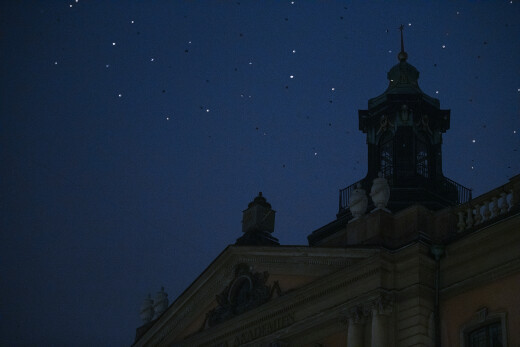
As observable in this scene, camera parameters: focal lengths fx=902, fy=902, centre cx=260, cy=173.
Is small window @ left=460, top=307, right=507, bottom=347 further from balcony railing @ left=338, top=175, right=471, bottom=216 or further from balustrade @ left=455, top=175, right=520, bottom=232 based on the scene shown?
balcony railing @ left=338, top=175, right=471, bottom=216

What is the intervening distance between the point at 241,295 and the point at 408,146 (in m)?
8.42

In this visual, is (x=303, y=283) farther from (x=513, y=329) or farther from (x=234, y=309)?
(x=513, y=329)

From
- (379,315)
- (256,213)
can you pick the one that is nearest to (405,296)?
(379,315)

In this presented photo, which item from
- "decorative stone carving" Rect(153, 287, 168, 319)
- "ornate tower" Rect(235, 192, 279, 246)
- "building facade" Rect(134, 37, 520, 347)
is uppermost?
"ornate tower" Rect(235, 192, 279, 246)

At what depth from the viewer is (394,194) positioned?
31391mm

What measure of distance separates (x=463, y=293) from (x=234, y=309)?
29.3 feet

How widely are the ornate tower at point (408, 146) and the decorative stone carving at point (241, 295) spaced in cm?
507

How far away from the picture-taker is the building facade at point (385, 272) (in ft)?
74.8

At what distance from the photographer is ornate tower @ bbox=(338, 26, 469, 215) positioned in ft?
105

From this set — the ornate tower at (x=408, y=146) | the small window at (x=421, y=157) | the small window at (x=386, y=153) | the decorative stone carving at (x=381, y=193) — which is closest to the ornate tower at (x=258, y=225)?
the ornate tower at (x=408, y=146)

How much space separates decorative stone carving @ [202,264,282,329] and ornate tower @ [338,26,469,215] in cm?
507

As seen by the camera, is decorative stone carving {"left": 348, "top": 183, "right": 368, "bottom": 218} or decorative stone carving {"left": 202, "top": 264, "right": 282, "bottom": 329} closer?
decorative stone carving {"left": 348, "top": 183, "right": 368, "bottom": 218}

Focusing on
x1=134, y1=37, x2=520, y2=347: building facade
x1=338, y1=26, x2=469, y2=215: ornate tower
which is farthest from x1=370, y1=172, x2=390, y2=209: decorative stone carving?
x1=338, y1=26, x2=469, y2=215: ornate tower

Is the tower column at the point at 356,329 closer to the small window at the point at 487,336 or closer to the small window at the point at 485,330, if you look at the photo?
the small window at the point at 485,330
